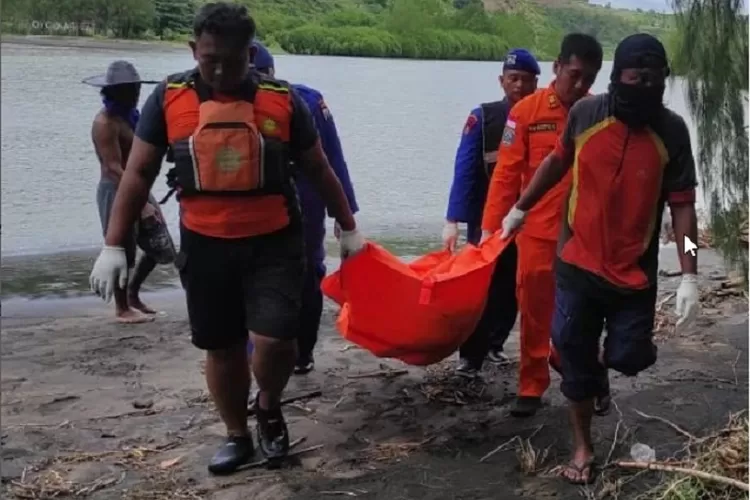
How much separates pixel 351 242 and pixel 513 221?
2.32ft

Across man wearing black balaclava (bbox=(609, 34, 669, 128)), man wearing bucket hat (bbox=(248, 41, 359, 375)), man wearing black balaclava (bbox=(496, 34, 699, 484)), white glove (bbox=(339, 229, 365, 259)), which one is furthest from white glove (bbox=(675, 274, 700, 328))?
man wearing bucket hat (bbox=(248, 41, 359, 375))

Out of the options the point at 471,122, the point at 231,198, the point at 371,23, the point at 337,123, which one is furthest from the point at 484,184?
the point at 337,123

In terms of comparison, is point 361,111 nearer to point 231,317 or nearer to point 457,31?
point 457,31

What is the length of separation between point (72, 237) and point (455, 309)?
8568mm

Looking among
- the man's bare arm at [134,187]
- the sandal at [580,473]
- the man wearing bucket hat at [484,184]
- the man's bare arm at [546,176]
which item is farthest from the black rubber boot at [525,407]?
the man's bare arm at [134,187]

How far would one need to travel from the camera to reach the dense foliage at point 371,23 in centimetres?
650

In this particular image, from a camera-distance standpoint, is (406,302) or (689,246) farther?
(406,302)

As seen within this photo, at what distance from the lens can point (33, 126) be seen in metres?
20.2

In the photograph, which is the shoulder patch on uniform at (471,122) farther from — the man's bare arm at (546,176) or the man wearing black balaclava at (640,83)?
the man wearing black balaclava at (640,83)

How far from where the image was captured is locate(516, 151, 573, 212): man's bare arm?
14.1 feet

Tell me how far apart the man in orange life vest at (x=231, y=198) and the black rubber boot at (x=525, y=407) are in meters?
1.21

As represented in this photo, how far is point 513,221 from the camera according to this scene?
4.71 metres

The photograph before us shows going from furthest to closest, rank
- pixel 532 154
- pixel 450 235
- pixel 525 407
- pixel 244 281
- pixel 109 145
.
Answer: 1. pixel 109 145
2. pixel 450 235
3. pixel 525 407
4. pixel 532 154
5. pixel 244 281

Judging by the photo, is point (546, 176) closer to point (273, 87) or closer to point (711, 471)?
point (273, 87)
